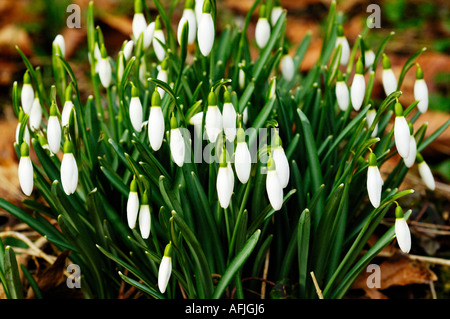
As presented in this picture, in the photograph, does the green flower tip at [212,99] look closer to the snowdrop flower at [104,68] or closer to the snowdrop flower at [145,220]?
the snowdrop flower at [145,220]

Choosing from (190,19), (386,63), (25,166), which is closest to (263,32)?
(190,19)

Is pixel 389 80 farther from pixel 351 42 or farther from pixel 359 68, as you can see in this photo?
pixel 351 42

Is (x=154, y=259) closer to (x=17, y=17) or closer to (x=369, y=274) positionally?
(x=369, y=274)

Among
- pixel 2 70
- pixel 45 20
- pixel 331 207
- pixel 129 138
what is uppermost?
pixel 45 20

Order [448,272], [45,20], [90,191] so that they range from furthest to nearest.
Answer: [45,20], [448,272], [90,191]

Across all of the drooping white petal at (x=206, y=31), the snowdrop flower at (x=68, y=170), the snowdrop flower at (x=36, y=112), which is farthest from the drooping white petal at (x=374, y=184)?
the snowdrop flower at (x=36, y=112)

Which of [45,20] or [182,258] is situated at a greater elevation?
[45,20]

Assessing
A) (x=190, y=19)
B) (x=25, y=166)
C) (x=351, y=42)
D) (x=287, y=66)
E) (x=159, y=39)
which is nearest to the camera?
(x=25, y=166)
